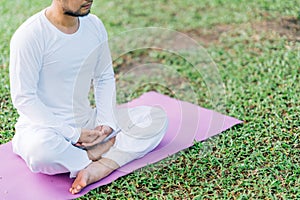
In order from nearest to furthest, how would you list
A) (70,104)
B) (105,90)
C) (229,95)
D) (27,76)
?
(27,76)
(70,104)
(105,90)
(229,95)

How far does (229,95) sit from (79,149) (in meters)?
1.38

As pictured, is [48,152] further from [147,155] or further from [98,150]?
[147,155]

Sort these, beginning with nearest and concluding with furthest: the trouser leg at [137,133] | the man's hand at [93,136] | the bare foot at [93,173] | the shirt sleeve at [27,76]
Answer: the shirt sleeve at [27,76] → the bare foot at [93,173] → the man's hand at [93,136] → the trouser leg at [137,133]

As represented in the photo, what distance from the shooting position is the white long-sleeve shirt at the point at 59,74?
105 inches

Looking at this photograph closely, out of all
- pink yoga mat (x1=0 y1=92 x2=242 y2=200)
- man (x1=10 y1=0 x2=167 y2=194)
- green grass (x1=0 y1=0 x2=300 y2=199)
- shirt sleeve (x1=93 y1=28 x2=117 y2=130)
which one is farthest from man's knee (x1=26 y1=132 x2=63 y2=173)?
shirt sleeve (x1=93 y1=28 x2=117 y2=130)

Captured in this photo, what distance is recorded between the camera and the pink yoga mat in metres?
2.76

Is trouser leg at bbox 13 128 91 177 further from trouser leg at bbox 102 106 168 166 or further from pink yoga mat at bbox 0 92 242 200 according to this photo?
trouser leg at bbox 102 106 168 166

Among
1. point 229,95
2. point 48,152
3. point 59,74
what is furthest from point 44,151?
point 229,95

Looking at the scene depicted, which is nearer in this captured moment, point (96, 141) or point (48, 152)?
point (48, 152)

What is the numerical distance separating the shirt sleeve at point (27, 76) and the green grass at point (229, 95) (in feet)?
1.53

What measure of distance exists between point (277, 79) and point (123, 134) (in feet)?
4.73

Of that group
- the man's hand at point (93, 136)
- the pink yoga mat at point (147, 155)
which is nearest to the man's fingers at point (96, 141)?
the man's hand at point (93, 136)

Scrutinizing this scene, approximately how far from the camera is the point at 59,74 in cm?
282

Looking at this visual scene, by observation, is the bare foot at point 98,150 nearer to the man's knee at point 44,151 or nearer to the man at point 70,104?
the man at point 70,104
